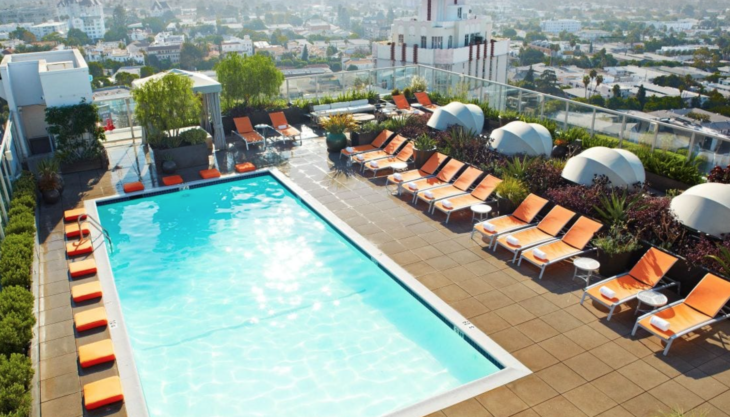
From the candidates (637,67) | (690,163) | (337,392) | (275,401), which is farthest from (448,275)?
(637,67)

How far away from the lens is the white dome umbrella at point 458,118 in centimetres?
1530

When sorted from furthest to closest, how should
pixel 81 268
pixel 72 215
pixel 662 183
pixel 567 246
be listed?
pixel 662 183 → pixel 72 215 → pixel 567 246 → pixel 81 268

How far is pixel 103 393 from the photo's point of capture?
6.77m

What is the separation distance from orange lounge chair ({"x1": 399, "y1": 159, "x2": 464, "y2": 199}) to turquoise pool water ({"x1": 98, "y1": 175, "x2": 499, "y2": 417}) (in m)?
2.19

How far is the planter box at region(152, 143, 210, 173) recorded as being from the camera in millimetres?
14602

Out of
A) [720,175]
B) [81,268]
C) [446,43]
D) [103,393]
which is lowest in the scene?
[446,43]

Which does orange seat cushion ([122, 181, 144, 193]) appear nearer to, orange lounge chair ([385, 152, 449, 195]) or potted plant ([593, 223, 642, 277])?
orange lounge chair ([385, 152, 449, 195])

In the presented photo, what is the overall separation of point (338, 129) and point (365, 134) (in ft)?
2.46

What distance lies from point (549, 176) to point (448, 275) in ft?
12.0

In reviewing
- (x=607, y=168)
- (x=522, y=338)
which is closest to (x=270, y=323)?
(x=522, y=338)

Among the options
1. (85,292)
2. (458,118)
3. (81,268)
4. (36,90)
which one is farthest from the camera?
(36,90)

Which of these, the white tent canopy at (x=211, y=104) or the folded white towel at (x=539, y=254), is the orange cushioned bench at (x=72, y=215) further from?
the folded white towel at (x=539, y=254)

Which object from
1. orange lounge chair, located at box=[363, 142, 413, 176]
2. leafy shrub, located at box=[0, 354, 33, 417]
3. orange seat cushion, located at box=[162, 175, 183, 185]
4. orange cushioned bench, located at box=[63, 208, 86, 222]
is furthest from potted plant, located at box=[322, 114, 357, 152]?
leafy shrub, located at box=[0, 354, 33, 417]

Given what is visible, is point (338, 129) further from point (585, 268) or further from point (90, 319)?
point (90, 319)
